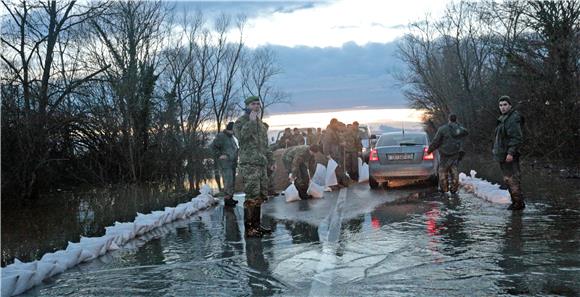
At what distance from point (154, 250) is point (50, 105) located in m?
12.8

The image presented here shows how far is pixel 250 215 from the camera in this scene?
8922mm

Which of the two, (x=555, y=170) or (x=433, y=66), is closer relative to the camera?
(x=555, y=170)

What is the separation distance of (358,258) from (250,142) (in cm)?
275

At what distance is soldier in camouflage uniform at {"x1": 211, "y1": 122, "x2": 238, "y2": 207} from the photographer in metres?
14.0

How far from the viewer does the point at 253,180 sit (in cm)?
880

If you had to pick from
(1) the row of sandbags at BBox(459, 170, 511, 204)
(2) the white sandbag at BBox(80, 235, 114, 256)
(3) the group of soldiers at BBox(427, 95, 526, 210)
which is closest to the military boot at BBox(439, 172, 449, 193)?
(1) the row of sandbags at BBox(459, 170, 511, 204)

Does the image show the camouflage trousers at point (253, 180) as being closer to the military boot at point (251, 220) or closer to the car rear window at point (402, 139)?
the military boot at point (251, 220)

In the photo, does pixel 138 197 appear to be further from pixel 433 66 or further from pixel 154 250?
pixel 433 66

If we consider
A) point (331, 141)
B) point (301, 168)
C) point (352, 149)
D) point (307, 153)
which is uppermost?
point (331, 141)

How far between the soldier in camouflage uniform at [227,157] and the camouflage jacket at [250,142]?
191 inches

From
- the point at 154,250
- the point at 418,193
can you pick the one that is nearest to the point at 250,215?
the point at 154,250

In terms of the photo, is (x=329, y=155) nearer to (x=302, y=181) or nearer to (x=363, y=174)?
(x=363, y=174)

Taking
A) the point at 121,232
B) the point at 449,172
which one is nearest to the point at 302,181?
the point at 449,172

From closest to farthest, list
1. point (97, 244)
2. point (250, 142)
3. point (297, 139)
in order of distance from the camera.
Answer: point (97, 244) < point (250, 142) < point (297, 139)
